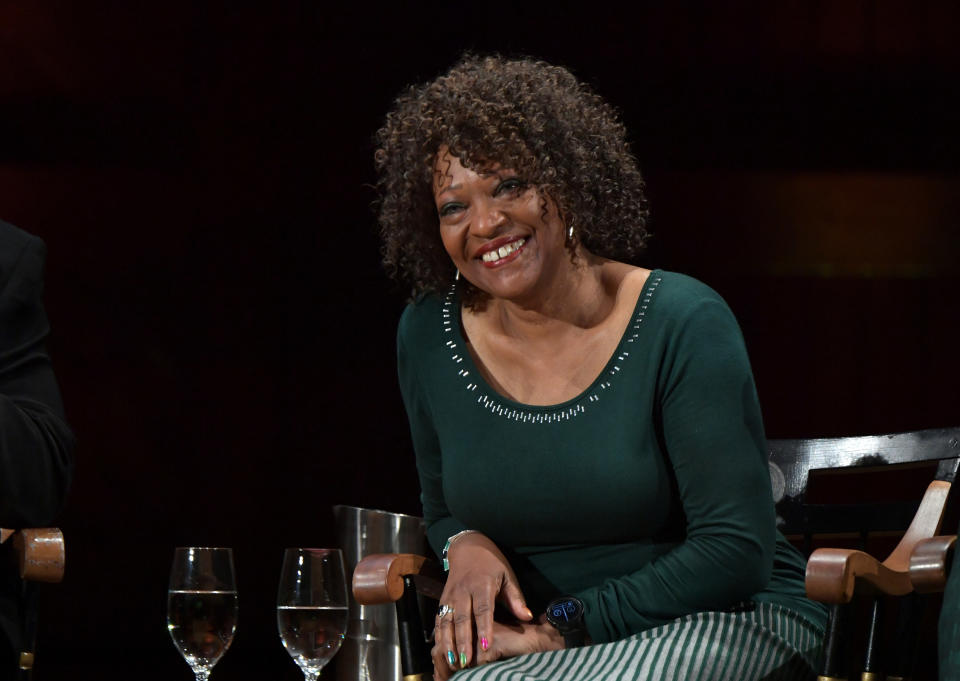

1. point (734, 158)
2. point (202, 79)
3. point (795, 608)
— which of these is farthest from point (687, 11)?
point (795, 608)

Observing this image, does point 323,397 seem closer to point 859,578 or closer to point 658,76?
point 658,76

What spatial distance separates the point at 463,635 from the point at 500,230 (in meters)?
0.62

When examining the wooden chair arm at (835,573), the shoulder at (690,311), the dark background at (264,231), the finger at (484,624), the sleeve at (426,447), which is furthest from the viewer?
the dark background at (264,231)

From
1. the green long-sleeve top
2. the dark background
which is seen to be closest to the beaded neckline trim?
the green long-sleeve top

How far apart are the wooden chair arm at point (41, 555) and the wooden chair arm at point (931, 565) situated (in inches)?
48.2

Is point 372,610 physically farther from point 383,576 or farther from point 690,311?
point 690,311

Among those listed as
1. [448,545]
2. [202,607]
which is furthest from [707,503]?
[202,607]

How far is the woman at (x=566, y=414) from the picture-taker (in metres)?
1.84

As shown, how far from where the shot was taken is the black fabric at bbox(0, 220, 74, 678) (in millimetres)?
2031

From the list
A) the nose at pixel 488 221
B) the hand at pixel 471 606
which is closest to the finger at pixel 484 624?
the hand at pixel 471 606

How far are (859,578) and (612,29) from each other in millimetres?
2982

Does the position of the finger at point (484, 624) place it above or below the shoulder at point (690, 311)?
below

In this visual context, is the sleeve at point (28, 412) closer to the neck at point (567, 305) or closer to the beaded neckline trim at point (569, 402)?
the beaded neckline trim at point (569, 402)

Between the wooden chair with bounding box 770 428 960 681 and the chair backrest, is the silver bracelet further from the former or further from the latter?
the chair backrest
